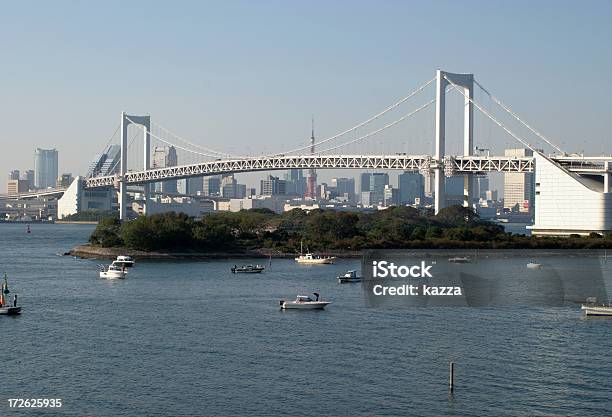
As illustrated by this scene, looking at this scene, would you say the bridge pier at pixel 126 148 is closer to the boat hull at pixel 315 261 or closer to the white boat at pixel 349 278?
the boat hull at pixel 315 261

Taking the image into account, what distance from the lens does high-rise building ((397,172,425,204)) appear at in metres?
108

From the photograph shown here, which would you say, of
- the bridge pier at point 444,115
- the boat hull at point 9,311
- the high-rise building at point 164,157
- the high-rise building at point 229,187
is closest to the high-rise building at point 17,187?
the high-rise building at point 164,157

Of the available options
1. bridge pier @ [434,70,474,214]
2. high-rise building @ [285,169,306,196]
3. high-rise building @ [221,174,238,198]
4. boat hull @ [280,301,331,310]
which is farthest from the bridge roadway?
high-rise building @ [285,169,306,196]

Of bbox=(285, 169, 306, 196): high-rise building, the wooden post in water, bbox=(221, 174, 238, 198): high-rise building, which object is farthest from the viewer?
bbox=(285, 169, 306, 196): high-rise building

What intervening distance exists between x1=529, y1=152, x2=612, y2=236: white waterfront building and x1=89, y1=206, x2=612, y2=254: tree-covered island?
2.95ft

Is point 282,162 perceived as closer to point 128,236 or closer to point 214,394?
Answer: point 128,236

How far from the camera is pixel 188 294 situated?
59.3 feet

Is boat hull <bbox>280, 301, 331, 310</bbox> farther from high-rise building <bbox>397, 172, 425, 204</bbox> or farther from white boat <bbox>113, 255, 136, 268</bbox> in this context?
high-rise building <bbox>397, 172, 425, 204</bbox>

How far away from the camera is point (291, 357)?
1166 cm

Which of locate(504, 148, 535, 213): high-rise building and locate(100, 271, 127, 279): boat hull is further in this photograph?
locate(504, 148, 535, 213): high-rise building

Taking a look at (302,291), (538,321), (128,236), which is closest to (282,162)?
(128,236)

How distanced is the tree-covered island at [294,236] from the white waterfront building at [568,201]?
0.90 metres

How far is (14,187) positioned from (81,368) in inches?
3354

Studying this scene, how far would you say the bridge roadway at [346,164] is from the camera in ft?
119
